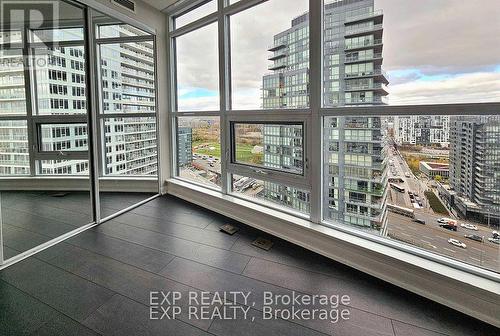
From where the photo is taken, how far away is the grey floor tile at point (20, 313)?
4.79 ft

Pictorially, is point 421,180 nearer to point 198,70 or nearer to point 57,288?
point 57,288

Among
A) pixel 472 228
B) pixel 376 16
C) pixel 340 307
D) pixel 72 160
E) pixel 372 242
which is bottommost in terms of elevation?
pixel 340 307

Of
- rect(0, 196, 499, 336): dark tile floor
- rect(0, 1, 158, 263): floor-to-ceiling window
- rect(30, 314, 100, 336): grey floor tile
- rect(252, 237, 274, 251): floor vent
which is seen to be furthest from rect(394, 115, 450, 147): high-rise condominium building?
rect(0, 1, 158, 263): floor-to-ceiling window

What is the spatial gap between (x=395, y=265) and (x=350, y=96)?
133 centimetres

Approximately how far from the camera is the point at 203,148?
3.68 meters

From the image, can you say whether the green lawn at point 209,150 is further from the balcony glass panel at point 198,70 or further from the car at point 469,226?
the car at point 469,226

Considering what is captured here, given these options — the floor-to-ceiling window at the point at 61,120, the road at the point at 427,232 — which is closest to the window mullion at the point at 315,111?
the road at the point at 427,232

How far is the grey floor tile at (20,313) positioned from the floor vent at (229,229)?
1.52 meters

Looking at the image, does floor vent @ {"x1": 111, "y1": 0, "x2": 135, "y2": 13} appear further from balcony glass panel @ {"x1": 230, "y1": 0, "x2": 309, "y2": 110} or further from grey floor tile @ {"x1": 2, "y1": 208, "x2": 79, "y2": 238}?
grey floor tile @ {"x1": 2, "y1": 208, "x2": 79, "y2": 238}

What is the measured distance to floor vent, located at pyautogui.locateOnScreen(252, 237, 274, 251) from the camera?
2.40 meters

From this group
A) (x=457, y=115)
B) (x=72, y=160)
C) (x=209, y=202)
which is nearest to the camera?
(x=457, y=115)

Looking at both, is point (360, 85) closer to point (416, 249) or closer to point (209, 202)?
point (416, 249)

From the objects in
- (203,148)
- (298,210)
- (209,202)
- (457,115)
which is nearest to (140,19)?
(203,148)

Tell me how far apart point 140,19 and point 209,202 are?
8.78ft
